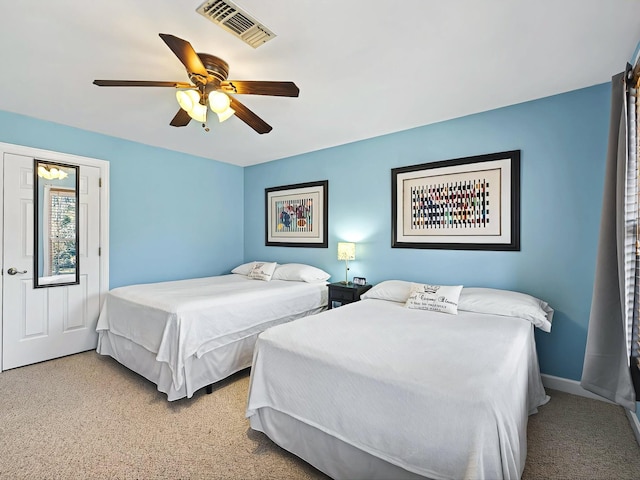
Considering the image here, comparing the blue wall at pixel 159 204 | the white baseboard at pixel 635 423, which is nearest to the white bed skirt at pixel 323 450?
the white baseboard at pixel 635 423

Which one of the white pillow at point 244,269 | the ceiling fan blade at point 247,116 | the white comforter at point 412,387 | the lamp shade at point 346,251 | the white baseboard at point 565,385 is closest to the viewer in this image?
the white comforter at point 412,387

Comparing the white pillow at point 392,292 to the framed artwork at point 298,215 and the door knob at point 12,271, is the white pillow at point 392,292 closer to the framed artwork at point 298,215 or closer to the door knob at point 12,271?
the framed artwork at point 298,215

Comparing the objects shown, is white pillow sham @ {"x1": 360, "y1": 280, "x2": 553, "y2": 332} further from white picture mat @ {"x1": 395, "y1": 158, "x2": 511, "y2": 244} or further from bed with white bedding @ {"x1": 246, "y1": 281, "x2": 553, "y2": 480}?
white picture mat @ {"x1": 395, "y1": 158, "x2": 511, "y2": 244}

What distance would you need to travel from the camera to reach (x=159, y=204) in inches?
159

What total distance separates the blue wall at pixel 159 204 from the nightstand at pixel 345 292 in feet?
6.54

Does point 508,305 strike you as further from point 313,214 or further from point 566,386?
point 313,214

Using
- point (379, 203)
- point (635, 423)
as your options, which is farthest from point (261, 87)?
point (635, 423)

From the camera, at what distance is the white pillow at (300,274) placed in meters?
3.84

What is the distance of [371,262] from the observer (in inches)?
146

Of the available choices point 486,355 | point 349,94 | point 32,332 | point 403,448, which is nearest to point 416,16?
point 349,94

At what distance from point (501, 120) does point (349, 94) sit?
1426 mm

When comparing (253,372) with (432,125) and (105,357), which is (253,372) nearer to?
(105,357)

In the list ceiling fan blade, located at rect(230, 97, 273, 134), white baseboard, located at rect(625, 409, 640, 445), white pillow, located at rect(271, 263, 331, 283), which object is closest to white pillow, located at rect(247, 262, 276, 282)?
white pillow, located at rect(271, 263, 331, 283)

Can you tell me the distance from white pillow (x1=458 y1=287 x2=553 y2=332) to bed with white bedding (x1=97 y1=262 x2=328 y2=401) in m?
1.71
